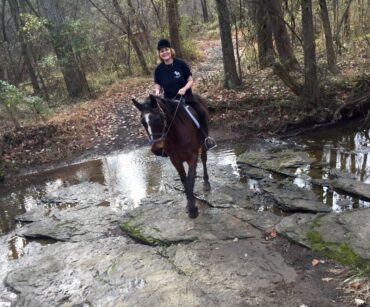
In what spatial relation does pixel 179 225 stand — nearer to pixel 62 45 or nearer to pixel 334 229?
pixel 334 229

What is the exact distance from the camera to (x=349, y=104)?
10.3 m

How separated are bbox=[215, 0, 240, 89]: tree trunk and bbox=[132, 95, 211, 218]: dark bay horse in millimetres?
7399

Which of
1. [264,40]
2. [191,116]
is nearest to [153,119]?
[191,116]

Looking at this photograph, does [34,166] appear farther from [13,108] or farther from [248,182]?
[248,182]

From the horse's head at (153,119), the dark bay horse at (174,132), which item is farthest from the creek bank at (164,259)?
the horse's head at (153,119)

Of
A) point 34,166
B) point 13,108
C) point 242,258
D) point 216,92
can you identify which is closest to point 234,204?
point 242,258

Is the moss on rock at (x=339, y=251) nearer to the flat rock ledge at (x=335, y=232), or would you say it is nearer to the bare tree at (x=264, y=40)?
the flat rock ledge at (x=335, y=232)

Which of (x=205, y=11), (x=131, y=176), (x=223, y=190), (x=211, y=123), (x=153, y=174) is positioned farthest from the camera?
(x=205, y=11)

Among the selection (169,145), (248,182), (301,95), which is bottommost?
(248,182)

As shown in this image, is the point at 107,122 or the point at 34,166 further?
the point at 107,122

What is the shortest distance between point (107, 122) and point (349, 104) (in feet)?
25.6

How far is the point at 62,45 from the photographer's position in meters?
17.0

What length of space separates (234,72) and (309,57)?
3.90 meters

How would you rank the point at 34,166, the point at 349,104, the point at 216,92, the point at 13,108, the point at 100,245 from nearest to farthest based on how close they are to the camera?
the point at 100,245 → the point at 349,104 → the point at 34,166 → the point at 13,108 → the point at 216,92
